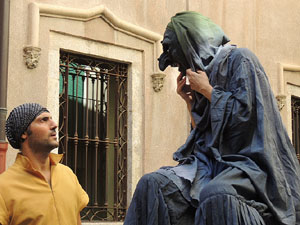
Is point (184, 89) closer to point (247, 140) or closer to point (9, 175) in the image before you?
point (247, 140)

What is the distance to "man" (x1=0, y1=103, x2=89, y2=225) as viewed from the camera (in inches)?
178

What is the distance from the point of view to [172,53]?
12.4 feet

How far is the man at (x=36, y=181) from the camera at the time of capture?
178 inches

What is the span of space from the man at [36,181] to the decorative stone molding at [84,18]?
4.38 m

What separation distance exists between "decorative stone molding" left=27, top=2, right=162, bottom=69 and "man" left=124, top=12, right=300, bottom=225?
227 inches

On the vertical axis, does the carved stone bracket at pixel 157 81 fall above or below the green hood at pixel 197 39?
above

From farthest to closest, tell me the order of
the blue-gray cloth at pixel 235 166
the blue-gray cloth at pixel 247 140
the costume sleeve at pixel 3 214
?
the costume sleeve at pixel 3 214 → the blue-gray cloth at pixel 247 140 → the blue-gray cloth at pixel 235 166

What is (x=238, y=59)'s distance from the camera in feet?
11.6


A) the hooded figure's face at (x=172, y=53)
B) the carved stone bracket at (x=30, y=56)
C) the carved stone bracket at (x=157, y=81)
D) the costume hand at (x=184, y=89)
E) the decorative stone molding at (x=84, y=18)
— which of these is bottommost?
the costume hand at (x=184, y=89)

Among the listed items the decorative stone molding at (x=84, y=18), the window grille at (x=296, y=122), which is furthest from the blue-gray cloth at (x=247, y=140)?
the window grille at (x=296, y=122)

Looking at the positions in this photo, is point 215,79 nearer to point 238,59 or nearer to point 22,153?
point 238,59

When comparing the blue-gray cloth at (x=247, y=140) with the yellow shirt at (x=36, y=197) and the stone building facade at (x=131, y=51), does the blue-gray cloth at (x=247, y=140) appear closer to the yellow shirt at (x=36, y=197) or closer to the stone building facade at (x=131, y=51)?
the yellow shirt at (x=36, y=197)

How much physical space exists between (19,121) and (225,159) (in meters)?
1.85

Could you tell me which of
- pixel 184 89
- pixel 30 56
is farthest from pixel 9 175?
pixel 30 56
